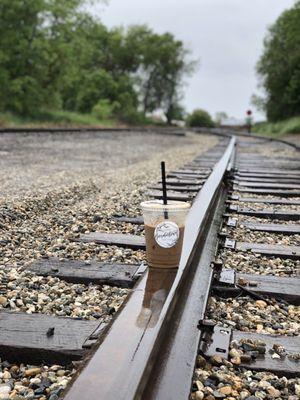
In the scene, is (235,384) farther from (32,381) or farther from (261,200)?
(261,200)

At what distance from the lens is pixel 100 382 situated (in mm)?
1265

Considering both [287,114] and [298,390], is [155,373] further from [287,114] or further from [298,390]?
[287,114]

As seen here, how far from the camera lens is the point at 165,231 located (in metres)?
2.16

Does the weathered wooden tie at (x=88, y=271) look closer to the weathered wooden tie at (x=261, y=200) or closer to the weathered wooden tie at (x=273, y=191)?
the weathered wooden tie at (x=261, y=200)

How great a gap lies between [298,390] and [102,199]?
336 cm

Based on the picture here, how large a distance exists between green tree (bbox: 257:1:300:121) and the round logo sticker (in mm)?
34736

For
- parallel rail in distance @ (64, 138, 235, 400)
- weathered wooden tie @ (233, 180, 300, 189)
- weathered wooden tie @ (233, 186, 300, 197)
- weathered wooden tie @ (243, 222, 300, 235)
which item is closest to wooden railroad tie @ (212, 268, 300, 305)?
parallel rail in distance @ (64, 138, 235, 400)

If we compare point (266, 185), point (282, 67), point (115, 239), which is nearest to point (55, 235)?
point (115, 239)

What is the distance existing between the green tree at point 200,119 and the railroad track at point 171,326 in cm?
4904

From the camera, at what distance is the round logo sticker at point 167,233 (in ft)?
7.07

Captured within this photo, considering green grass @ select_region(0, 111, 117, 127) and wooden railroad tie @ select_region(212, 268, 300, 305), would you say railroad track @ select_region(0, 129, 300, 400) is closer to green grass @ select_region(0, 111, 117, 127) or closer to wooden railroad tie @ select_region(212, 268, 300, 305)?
wooden railroad tie @ select_region(212, 268, 300, 305)

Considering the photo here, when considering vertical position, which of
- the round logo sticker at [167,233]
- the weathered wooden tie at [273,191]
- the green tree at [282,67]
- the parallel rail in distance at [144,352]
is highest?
the green tree at [282,67]

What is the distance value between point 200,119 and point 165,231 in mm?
50215

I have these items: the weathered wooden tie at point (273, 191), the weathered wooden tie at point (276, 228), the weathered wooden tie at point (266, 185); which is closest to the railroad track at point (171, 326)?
the weathered wooden tie at point (276, 228)
